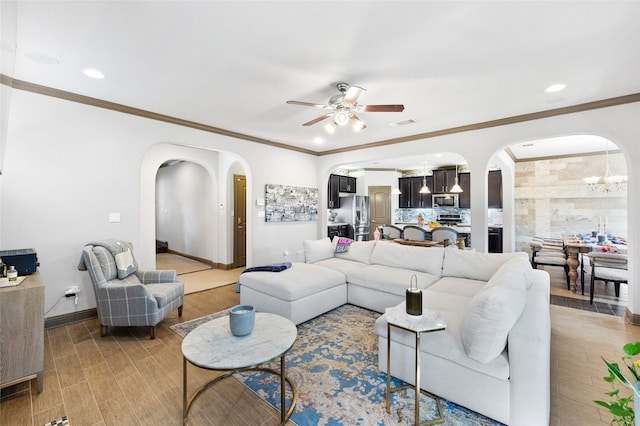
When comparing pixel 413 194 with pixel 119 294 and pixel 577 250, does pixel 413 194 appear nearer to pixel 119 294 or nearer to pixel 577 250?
pixel 577 250

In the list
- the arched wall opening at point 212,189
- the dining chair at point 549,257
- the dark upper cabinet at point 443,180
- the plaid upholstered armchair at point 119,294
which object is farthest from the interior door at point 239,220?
the dining chair at point 549,257

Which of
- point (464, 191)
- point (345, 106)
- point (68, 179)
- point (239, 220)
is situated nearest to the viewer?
point (345, 106)

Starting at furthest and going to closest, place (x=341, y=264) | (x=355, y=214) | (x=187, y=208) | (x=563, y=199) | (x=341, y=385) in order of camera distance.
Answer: (x=355, y=214) → (x=187, y=208) → (x=563, y=199) → (x=341, y=264) → (x=341, y=385)

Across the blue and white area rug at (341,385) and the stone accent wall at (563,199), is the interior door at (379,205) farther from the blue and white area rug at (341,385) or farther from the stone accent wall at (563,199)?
the blue and white area rug at (341,385)

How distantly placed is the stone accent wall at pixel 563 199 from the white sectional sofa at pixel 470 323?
4.89 m

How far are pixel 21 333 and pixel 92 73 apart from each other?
2.38 meters

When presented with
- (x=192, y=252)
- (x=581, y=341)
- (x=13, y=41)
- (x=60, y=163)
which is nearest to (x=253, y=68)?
(x=13, y=41)

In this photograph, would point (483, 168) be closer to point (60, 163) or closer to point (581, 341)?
point (581, 341)

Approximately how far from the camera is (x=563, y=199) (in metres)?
6.48

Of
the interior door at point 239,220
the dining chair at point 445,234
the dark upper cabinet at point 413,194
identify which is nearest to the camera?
the dining chair at point 445,234

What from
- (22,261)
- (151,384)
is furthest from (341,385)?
(22,261)

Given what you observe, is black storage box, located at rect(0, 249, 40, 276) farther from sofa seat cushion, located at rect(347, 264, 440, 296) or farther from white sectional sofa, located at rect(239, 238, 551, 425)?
sofa seat cushion, located at rect(347, 264, 440, 296)

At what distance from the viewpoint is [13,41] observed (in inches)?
72.6

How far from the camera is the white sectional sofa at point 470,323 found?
1.61m
